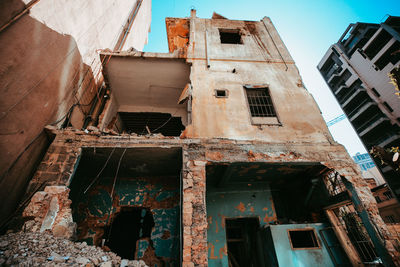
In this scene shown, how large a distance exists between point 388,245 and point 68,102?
9537 millimetres

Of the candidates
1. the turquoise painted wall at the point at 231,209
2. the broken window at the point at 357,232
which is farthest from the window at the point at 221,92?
the broken window at the point at 357,232

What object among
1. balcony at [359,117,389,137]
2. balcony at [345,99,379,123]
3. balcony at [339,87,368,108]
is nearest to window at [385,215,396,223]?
balcony at [359,117,389,137]

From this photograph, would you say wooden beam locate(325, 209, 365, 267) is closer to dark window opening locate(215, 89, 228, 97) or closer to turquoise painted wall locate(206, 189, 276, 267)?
turquoise painted wall locate(206, 189, 276, 267)

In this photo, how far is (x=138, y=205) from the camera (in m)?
6.38

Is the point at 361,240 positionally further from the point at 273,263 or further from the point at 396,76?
the point at 396,76

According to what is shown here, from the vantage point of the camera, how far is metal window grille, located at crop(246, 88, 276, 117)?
21.2ft

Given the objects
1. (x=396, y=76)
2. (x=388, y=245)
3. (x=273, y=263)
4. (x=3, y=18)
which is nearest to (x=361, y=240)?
(x=388, y=245)

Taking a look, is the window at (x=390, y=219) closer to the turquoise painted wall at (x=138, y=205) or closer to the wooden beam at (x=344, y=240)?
the wooden beam at (x=344, y=240)

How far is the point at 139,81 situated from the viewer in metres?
7.99

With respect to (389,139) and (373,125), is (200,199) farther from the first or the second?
(373,125)

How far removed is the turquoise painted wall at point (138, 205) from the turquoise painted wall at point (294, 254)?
3159mm

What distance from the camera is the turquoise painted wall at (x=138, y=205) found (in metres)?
5.79

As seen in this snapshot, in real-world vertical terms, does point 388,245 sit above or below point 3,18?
below

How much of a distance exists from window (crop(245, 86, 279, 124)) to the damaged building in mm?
41
